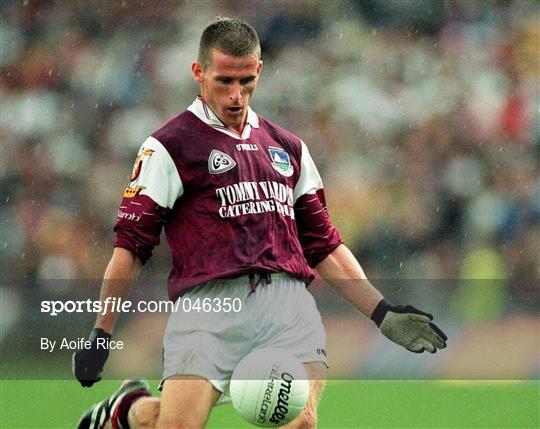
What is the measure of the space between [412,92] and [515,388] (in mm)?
4507

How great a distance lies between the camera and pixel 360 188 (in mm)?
10898

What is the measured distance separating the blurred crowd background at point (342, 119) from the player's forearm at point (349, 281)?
15.0 feet

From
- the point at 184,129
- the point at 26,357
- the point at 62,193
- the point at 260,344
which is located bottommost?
the point at 26,357

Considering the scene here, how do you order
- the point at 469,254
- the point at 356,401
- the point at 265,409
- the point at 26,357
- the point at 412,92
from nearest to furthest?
the point at 265,409
the point at 356,401
the point at 26,357
the point at 469,254
the point at 412,92

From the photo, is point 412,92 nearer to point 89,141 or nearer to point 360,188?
point 360,188

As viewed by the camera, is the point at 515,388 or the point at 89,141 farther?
the point at 89,141

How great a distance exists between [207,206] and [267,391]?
801 millimetres

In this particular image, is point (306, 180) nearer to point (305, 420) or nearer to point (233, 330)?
point (233, 330)

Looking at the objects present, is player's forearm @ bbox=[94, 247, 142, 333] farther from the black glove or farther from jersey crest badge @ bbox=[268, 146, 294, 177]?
jersey crest badge @ bbox=[268, 146, 294, 177]

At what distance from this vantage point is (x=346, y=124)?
37.5 ft

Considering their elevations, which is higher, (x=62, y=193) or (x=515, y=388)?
(x=62, y=193)

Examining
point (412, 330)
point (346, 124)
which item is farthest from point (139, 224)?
point (346, 124)

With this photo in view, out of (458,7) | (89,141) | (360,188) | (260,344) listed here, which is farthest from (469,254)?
(260,344)

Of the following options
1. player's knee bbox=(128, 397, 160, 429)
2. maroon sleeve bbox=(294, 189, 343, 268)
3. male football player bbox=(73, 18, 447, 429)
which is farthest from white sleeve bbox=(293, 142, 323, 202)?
player's knee bbox=(128, 397, 160, 429)
